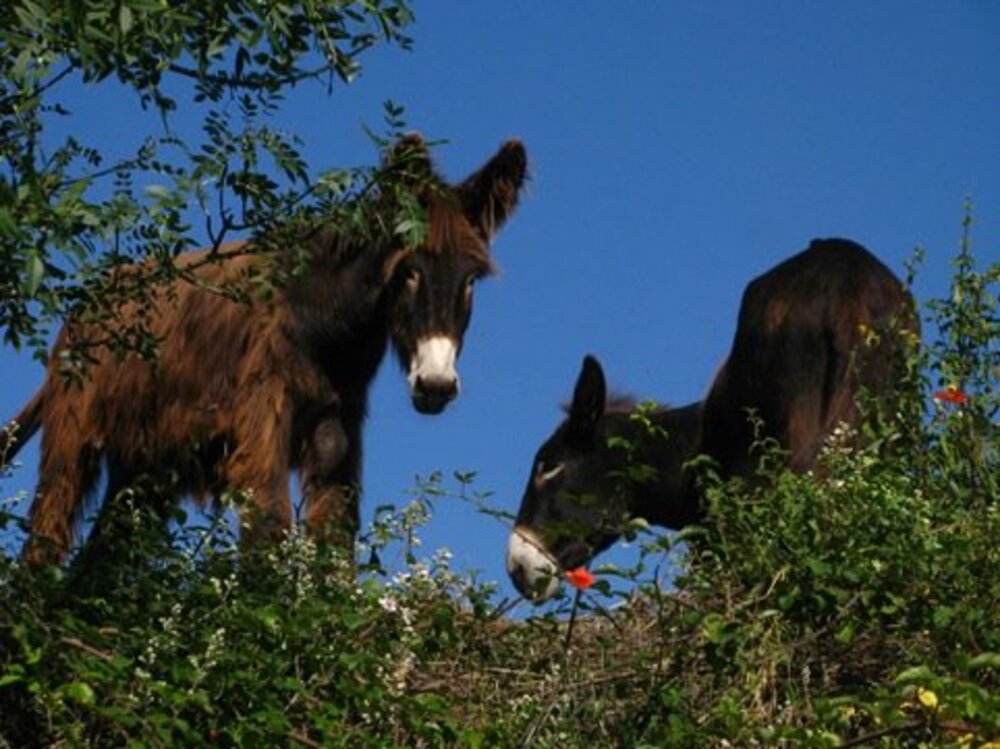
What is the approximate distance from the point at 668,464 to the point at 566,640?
656 centimetres

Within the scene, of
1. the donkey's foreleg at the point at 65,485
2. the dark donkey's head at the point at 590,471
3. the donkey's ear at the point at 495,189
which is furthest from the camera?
the dark donkey's head at the point at 590,471

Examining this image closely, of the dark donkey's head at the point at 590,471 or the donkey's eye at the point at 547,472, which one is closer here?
the dark donkey's head at the point at 590,471

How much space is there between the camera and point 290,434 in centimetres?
1111

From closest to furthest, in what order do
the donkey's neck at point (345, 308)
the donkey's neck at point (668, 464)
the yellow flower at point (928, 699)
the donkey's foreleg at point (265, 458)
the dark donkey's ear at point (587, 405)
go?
the yellow flower at point (928, 699)
the donkey's foreleg at point (265, 458)
the donkey's neck at point (345, 308)
the dark donkey's ear at point (587, 405)
the donkey's neck at point (668, 464)

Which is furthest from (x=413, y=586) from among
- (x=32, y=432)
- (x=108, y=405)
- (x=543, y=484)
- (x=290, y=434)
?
(x=543, y=484)

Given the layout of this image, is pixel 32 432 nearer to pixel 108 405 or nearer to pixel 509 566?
pixel 108 405

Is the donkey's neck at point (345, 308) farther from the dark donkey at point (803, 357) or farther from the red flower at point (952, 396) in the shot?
the red flower at point (952, 396)

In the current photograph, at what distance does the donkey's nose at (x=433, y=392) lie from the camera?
10.8 metres

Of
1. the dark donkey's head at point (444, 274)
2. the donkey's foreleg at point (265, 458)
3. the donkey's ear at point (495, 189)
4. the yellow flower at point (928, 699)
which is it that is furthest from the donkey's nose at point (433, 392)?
the yellow flower at point (928, 699)

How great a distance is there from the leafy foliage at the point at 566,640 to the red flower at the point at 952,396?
0.12 metres

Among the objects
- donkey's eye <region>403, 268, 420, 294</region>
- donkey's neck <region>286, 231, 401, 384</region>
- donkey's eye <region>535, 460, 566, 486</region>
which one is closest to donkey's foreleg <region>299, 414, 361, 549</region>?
donkey's neck <region>286, 231, 401, 384</region>

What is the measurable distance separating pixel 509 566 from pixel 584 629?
4.77 metres

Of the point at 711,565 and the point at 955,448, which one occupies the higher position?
the point at 955,448

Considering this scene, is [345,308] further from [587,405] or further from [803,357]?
[587,405]
